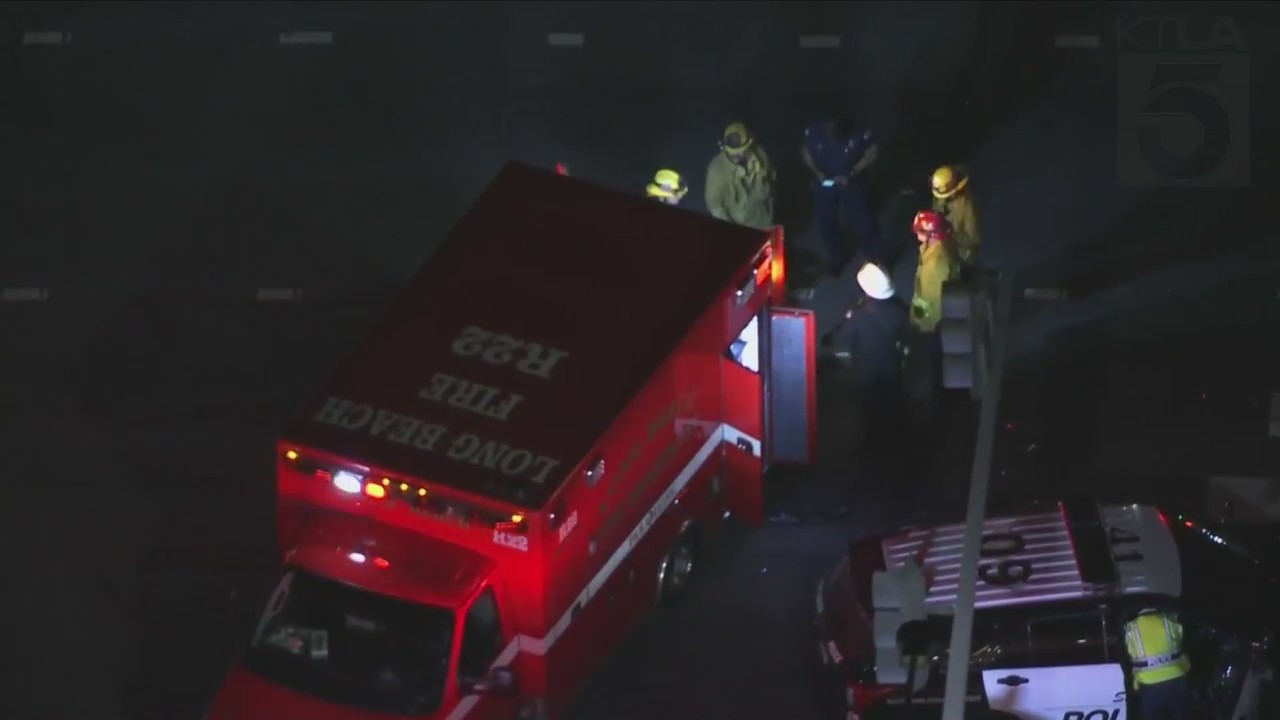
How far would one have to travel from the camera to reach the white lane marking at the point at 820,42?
2499 cm

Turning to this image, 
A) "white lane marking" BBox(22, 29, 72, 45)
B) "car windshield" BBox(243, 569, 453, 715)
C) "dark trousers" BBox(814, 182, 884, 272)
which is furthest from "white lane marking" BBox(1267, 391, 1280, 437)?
"white lane marking" BBox(22, 29, 72, 45)

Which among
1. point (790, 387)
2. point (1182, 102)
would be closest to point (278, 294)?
point (790, 387)

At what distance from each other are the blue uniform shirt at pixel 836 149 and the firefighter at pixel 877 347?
1.77 m

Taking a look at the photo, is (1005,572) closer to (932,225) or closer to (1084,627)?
(1084,627)

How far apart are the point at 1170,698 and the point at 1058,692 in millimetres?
713

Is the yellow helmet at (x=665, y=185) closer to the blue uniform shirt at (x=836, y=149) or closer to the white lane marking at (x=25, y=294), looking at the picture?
the blue uniform shirt at (x=836, y=149)

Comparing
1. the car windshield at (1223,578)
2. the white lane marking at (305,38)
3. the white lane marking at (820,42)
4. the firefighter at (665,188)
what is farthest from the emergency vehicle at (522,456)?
the white lane marking at (305,38)

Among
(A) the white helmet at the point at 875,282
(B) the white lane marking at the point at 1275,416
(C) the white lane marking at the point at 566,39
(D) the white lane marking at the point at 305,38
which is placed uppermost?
(D) the white lane marking at the point at 305,38

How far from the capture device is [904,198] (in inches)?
910

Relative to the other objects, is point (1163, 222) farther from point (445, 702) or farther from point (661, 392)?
point (445, 702)

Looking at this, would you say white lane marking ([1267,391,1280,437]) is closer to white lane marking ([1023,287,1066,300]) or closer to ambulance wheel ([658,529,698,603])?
white lane marking ([1023,287,1066,300])

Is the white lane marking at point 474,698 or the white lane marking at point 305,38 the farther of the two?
the white lane marking at point 305,38

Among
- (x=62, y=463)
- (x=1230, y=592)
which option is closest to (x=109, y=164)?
(x=62, y=463)

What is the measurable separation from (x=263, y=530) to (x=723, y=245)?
174 inches
